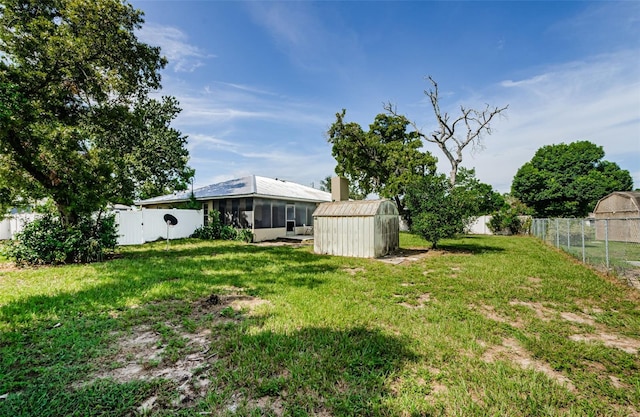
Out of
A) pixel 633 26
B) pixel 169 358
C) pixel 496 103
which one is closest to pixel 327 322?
pixel 169 358

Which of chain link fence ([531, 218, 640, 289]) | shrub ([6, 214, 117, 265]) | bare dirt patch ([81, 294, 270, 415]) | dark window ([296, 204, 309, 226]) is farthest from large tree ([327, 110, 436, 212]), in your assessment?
bare dirt patch ([81, 294, 270, 415])

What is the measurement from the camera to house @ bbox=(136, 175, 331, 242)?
1492 centimetres

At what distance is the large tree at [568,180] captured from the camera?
23172 millimetres

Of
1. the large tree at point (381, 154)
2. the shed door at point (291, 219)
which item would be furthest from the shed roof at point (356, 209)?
the large tree at point (381, 154)

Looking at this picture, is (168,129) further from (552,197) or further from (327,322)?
(552,197)

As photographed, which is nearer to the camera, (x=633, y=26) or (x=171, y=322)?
(x=171, y=322)

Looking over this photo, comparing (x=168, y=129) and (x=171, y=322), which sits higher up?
(x=168, y=129)

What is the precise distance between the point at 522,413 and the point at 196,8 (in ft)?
38.8

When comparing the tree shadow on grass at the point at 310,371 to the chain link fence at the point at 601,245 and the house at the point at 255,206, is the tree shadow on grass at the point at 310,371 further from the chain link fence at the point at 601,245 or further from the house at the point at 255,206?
the house at the point at 255,206

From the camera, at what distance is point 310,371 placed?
2725mm

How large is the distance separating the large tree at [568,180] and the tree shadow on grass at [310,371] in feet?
94.9

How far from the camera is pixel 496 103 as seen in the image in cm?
1903

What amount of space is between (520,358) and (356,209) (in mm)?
7201

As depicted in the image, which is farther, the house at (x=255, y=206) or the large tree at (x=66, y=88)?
the house at (x=255, y=206)
